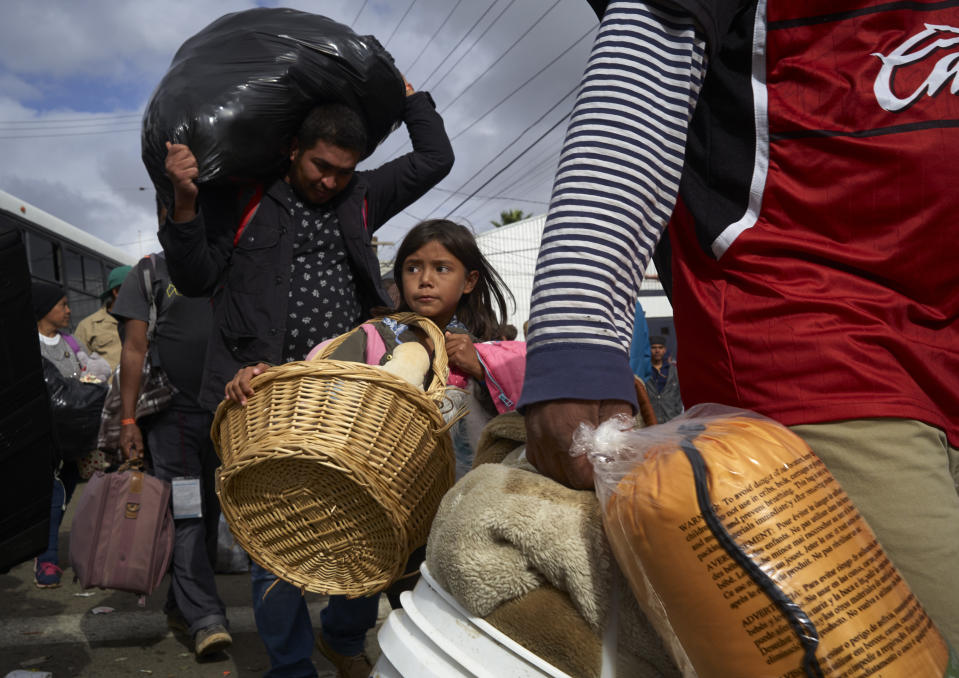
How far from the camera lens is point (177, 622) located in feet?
12.9

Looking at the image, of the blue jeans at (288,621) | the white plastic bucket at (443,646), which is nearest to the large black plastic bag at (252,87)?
the blue jeans at (288,621)

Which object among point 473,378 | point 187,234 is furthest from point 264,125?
point 473,378

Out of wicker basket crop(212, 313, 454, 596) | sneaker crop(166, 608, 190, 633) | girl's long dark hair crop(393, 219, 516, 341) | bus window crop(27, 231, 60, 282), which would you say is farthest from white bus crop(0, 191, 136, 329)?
wicker basket crop(212, 313, 454, 596)

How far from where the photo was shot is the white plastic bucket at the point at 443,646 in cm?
103

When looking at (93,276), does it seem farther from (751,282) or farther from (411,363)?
(751,282)

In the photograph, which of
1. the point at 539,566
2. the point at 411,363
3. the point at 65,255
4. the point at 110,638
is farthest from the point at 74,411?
the point at 65,255

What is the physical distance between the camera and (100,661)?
3.65m

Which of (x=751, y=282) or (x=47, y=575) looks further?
(x=47, y=575)

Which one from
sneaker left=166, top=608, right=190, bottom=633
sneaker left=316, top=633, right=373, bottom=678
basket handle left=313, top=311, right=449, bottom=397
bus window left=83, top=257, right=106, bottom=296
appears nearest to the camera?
basket handle left=313, top=311, right=449, bottom=397

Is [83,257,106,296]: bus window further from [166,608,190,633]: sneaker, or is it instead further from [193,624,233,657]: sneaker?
[193,624,233,657]: sneaker

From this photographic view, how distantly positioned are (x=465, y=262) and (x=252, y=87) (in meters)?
1.06

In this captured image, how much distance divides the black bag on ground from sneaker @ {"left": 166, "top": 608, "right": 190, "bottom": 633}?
184cm

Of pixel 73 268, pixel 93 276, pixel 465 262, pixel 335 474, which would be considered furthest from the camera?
pixel 93 276

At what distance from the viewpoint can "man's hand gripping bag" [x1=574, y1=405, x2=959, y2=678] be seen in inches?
34.5
